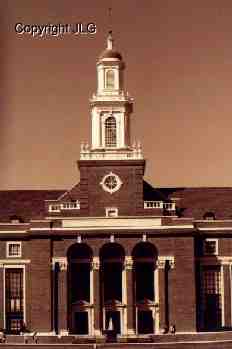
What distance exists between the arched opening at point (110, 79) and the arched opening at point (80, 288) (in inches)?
480

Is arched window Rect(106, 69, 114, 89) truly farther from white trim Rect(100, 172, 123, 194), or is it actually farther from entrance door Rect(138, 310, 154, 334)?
entrance door Rect(138, 310, 154, 334)

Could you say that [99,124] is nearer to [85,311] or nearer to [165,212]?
[165,212]

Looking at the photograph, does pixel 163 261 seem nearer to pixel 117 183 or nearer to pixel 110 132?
pixel 117 183

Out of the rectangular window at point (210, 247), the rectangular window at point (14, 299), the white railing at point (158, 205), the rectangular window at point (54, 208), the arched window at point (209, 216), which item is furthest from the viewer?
the arched window at point (209, 216)

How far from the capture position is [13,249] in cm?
8606

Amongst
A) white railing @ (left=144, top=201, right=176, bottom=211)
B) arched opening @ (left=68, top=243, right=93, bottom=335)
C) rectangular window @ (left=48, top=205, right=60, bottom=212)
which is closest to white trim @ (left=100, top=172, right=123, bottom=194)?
white railing @ (left=144, top=201, right=176, bottom=211)

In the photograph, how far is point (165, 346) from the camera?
237 feet

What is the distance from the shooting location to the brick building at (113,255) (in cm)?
8200

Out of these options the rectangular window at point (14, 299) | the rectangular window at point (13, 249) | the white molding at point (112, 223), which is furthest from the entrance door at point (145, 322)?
the rectangular window at point (13, 249)

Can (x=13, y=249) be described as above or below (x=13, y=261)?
above

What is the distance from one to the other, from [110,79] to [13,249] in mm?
14733

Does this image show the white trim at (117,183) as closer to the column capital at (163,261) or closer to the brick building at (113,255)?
the brick building at (113,255)

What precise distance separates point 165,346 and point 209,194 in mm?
21536

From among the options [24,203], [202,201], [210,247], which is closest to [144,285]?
[210,247]
